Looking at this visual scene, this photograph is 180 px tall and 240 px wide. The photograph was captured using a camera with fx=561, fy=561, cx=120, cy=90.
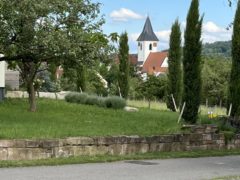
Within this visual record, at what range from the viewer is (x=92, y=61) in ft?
68.1

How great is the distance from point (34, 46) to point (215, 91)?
4886 centimetres

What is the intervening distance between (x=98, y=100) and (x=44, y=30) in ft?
42.7

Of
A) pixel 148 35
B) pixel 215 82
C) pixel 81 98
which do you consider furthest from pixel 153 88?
pixel 148 35

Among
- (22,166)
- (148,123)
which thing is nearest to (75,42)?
(148,123)

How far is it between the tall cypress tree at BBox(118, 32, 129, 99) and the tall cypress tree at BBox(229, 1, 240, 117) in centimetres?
1403

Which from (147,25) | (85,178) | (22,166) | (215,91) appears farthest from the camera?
(147,25)

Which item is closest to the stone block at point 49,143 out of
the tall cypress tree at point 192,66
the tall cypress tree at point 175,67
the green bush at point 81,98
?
the tall cypress tree at point 192,66

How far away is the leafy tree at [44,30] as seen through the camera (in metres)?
16.3

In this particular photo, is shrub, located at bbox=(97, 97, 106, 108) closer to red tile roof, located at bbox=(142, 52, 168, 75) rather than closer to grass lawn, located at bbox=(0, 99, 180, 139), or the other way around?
grass lawn, located at bbox=(0, 99, 180, 139)

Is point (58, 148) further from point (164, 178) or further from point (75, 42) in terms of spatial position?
→ point (75, 42)

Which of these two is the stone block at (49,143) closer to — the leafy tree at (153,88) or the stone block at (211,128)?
the stone block at (211,128)

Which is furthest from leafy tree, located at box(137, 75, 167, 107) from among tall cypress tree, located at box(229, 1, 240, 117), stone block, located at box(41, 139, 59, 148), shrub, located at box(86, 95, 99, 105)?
stone block, located at box(41, 139, 59, 148)

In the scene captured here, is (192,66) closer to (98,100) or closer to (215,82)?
(98,100)

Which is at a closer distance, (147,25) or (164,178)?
(164,178)
